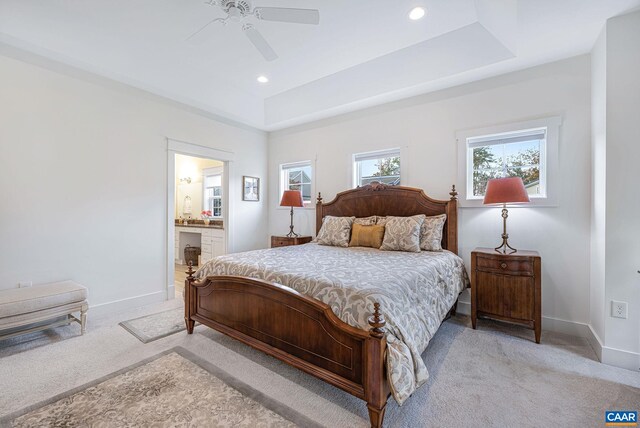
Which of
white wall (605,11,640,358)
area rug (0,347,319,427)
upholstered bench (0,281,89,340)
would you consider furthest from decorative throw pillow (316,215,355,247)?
upholstered bench (0,281,89,340)

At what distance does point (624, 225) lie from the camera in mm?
2283

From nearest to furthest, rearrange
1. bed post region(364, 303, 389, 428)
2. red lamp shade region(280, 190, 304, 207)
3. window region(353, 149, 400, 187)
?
bed post region(364, 303, 389, 428) → window region(353, 149, 400, 187) → red lamp shade region(280, 190, 304, 207)

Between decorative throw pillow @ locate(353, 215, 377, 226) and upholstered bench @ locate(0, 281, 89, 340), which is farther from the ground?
decorative throw pillow @ locate(353, 215, 377, 226)

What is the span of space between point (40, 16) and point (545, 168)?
5214mm

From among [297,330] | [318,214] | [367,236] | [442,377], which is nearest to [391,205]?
[367,236]

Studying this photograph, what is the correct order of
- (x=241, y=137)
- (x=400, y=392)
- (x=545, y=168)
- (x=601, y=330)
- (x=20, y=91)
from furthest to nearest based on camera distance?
(x=241, y=137) → (x=545, y=168) → (x=20, y=91) → (x=601, y=330) → (x=400, y=392)

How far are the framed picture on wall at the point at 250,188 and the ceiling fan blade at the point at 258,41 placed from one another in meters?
2.65

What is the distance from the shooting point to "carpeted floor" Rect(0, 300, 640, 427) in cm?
171

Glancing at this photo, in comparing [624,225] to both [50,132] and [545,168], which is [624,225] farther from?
[50,132]

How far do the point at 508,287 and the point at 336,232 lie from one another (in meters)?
2.00

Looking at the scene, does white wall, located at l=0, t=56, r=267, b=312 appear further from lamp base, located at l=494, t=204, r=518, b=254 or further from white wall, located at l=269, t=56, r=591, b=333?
lamp base, located at l=494, t=204, r=518, b=254

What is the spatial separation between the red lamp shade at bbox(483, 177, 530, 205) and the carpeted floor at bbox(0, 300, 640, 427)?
4.40ft

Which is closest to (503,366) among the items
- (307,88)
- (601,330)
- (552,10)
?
(601,330)

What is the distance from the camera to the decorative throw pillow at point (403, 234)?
325cm
